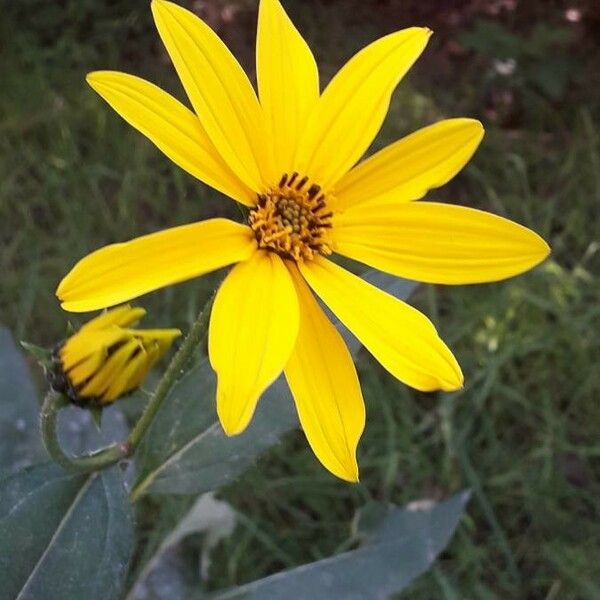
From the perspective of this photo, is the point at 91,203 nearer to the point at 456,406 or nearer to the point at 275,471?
the point at 275,471

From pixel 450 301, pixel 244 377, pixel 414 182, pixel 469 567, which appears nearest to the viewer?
pixel 244 377

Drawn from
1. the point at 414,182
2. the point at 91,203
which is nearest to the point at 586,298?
the point at 91,203

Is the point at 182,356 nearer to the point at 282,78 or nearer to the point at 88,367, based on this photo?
the point at 88,367

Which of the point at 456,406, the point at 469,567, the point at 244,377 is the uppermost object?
the point at 244,377

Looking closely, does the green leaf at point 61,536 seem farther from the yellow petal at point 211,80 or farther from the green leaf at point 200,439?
the yellow petal at point 211,80

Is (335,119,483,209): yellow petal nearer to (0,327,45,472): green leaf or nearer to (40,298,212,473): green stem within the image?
(40,298,212,473): green stem

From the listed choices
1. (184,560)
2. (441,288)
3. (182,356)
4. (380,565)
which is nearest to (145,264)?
(182,356)

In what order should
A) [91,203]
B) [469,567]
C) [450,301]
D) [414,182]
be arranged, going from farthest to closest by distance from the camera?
[91,203]
[450,301]
[469,567]
[414,182]
